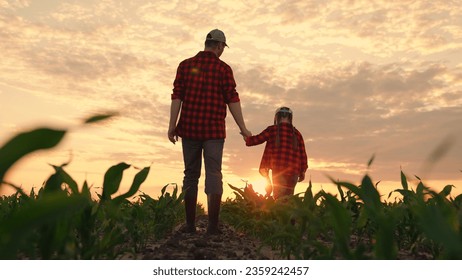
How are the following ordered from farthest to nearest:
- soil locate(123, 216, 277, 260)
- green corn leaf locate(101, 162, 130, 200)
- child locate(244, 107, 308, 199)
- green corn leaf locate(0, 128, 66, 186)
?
child locate(244, 107, 308, 199) < soil locate(123, 216, 277, 260) < green corn leaf locate(101, 162, 130, 200) < green corn leaf locate(0, 128, 66, 186)

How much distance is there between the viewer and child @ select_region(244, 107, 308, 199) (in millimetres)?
7352

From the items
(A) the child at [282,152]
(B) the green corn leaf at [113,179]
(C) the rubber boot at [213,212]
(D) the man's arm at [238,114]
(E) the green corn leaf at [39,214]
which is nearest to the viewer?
(E) the green corn leaf at [39,214]

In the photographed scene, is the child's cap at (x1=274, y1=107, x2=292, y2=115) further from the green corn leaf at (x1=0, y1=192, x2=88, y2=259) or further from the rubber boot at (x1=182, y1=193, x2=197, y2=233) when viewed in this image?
the green corn leaf at (x1=0, y1=192, x2=88, y2=259)

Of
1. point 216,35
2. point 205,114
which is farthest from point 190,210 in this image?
point 216,35

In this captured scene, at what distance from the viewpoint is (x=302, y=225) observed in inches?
137

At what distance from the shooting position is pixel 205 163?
19.2ft

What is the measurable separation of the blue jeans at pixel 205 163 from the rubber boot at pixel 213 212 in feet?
0.20

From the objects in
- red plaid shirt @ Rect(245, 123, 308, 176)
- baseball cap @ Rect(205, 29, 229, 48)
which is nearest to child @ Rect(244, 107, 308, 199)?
red plaid shirt @ Rect(245, 123, 308, 176)

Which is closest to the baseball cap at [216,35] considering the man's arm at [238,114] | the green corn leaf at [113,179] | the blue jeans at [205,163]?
the man's arm at [238,114]

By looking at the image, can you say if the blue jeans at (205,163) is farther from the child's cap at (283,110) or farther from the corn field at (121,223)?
the child's cap at (283,110)

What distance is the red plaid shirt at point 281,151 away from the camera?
7352 millimetres

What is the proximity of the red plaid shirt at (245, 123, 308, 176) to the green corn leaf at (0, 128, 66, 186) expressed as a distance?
5419 millimetres

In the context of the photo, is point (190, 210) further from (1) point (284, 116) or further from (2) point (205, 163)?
(1) point (284, 116)

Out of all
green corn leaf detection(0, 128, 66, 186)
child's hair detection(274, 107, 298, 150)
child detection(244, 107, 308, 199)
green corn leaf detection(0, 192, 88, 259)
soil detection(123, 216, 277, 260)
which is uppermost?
child's hair detection(274, 107, 298, 150)
